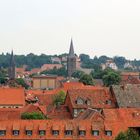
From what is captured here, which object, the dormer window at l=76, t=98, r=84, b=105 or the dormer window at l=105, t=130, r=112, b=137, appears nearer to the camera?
the dormer window at l=105, t=130, r=112, b=137

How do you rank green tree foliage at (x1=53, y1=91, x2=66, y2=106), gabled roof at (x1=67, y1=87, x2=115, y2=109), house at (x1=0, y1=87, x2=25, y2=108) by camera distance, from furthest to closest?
house at (x1=0, y1=87, x2=25, y2=108), green tree foliage at (x1=53, y1=91, x2=66, y2=106), gabled roof at (x1=67, y1=87, x2=115, y2=109)

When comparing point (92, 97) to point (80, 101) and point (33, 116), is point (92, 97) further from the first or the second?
point (33, 116)

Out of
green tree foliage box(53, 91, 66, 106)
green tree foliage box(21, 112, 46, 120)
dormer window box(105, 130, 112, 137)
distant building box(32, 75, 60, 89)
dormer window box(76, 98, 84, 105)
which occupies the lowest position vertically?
distant building box(32, 75, 60, 89)

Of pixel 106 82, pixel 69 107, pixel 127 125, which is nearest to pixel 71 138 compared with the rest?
pixel 127 125

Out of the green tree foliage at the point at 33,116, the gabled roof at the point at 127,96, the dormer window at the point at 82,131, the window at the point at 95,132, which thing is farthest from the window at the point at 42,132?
the gabled roof at the point at 127,96

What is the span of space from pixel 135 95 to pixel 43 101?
27151mm

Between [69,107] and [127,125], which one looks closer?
[127,125]

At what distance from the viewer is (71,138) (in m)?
61.2

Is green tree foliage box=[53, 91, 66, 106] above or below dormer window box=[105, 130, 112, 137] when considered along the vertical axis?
below

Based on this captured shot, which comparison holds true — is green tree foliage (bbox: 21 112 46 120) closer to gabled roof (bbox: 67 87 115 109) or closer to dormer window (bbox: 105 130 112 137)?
dormer window (bbox: 105 130 112 137)

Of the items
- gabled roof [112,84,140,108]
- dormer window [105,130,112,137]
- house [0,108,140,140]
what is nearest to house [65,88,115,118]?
gabled roof [112,84,140,108]

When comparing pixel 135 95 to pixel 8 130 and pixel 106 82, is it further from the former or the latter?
pixel 106 82

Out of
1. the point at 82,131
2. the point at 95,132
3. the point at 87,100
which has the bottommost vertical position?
the point at 95,132

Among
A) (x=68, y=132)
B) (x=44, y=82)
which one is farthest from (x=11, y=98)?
(x=44, y=82)
